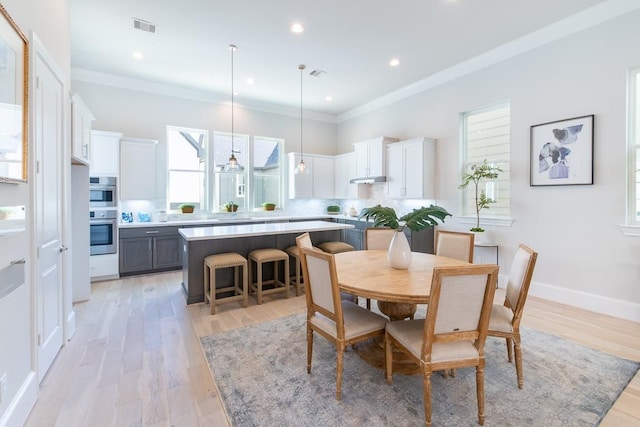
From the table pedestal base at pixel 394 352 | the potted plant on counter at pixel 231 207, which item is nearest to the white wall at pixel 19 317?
the table pedestal base at pixel 394 352

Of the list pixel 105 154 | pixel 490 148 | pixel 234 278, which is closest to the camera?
pixel 234 278

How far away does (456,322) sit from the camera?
171 centimetres

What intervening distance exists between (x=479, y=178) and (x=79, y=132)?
508 centimetres

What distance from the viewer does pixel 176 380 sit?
2182 millimetres

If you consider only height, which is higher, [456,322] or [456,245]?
[456,245]

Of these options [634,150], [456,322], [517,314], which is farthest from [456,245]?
[634,150]

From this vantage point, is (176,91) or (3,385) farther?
(176,91)

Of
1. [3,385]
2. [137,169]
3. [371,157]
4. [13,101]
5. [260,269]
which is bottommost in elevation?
[3,385]

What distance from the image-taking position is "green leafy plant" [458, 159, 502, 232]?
421 cm

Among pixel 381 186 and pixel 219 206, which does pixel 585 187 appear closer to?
pixel 381 186

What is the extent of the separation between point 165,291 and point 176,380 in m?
2.32

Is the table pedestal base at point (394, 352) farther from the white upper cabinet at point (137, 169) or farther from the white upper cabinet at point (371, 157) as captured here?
the white upper cabinet at point (137, 169)

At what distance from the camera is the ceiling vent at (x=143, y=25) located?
350 cm

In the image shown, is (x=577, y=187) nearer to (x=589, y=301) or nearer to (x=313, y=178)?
(x=589, y=301)
